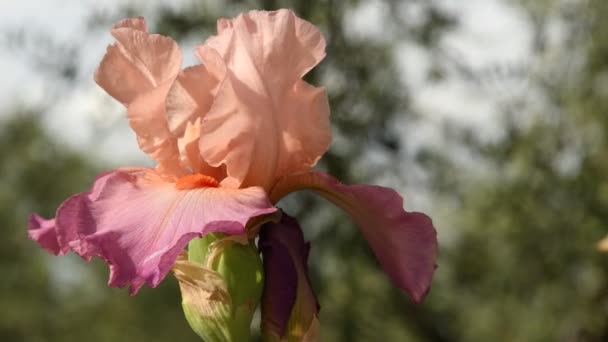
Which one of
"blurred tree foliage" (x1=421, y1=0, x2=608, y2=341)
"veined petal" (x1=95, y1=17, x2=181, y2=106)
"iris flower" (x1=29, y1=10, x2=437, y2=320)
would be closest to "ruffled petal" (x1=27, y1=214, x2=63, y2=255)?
"iris flower" (x1=29, y1=10, x2=437, y2=320)

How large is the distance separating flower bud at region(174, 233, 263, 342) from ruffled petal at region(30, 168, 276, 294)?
7cm

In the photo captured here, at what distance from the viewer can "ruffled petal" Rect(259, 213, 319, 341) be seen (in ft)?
4.25

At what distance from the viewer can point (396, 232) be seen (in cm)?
130

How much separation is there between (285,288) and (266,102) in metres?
0.26

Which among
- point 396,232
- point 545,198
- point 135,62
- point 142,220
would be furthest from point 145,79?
point 545,198

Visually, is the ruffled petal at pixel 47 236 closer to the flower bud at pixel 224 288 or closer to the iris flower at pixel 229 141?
the iris flower at pixel 229 141

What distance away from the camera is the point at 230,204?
1201 millimetres

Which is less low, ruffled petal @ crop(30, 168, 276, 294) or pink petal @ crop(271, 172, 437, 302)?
ruffled petal @ crop(30, 168, 276, 294)

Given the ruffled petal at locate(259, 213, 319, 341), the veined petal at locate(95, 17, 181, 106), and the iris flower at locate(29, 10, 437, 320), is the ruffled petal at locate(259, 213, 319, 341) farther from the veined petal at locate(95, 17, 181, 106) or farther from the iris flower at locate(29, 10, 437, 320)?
the veined petal at locate(95, 17, 181, 106)

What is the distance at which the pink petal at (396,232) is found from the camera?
1.28m

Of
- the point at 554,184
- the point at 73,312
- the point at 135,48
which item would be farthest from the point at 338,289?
the point at 73,312

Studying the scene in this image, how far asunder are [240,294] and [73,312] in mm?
19277

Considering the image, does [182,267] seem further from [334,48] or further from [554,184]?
[554,184]

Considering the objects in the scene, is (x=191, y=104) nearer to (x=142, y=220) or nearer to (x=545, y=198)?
(x=142, y=220)
